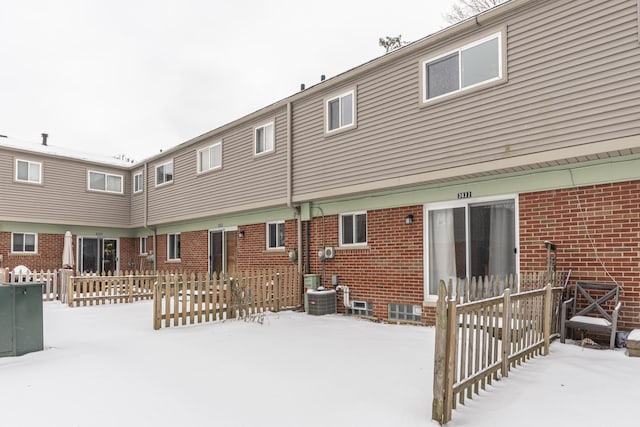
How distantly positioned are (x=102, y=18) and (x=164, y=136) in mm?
46039

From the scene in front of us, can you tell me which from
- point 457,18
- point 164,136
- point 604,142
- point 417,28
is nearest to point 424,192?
point 604,142

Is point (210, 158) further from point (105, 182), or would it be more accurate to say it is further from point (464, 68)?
point (464, 68)

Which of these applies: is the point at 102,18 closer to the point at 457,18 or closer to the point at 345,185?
the point at 345,185

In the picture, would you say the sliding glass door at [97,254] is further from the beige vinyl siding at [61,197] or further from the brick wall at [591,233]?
the brick wall at [591,233]

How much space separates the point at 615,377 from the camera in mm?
4965

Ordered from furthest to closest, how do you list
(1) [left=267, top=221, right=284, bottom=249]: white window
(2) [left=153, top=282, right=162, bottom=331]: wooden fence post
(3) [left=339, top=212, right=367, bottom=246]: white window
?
(1) [left=267, top=221, right=284, bottom=249]: white window → (3) [left=339, top=212, right=367, bottom=246]: white window → (2) [left=153, top=282, right=162, bottom=331]: wooden fence post

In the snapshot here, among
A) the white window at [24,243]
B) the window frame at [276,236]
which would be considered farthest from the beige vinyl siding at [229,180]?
the white window at [24,243]

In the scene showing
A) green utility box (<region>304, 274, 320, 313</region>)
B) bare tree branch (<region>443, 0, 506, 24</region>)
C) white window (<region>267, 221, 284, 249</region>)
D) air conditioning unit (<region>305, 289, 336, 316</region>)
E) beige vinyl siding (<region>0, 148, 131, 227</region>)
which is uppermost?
bare tree branch (<region>443, 0, 506, 24</region>)

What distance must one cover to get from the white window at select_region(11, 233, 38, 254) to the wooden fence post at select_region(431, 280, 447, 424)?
61.9ft

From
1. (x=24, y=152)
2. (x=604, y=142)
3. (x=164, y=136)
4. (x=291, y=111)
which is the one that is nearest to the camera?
(x=604, y=142)

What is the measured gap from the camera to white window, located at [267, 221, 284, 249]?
13172 mm

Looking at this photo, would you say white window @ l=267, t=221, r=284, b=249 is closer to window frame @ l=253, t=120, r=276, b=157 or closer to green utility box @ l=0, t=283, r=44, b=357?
window frame @ l=253, t=120, r=276, b=157

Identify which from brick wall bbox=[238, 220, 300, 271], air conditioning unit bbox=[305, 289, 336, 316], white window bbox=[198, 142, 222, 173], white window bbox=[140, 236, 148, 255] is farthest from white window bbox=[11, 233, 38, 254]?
air conditioning unit bbox=[305, 289, 336, 316]

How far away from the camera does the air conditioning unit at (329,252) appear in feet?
37.0
